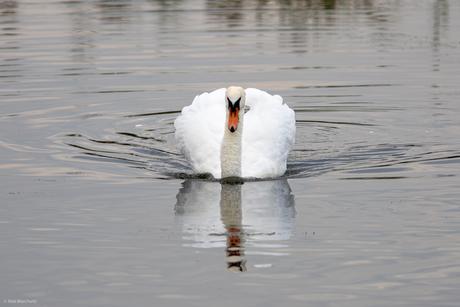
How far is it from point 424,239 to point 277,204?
1.95 meters

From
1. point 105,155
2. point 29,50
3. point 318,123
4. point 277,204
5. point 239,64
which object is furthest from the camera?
point 29,50

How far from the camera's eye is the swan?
30.8 feet

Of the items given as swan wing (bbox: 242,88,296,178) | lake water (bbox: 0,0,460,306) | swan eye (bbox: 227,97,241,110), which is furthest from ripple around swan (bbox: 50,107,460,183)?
swan eye (bbox: 227,97,241,110)

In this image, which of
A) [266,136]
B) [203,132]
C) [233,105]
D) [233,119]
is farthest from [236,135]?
[203,132]

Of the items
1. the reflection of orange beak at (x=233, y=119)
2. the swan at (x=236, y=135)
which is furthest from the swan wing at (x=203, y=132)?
the reflection of orange beak at (x=233, y=119)

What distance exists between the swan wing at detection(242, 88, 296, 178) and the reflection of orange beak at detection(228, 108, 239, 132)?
67 cm

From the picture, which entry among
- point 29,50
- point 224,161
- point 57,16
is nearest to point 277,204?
point 224,161

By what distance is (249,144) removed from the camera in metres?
10.0

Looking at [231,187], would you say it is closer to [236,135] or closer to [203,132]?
[236,135]

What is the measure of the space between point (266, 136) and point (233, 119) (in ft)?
2.99

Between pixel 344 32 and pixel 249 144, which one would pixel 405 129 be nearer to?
pixel 249 144

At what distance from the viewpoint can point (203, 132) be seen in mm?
10234

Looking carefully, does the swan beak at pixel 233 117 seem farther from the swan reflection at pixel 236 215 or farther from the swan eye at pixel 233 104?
the swan reflection at pixel 236 215

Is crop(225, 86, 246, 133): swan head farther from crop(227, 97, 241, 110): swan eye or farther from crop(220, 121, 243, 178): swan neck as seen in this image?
crop(220, 121, 243, 178): swan neck
